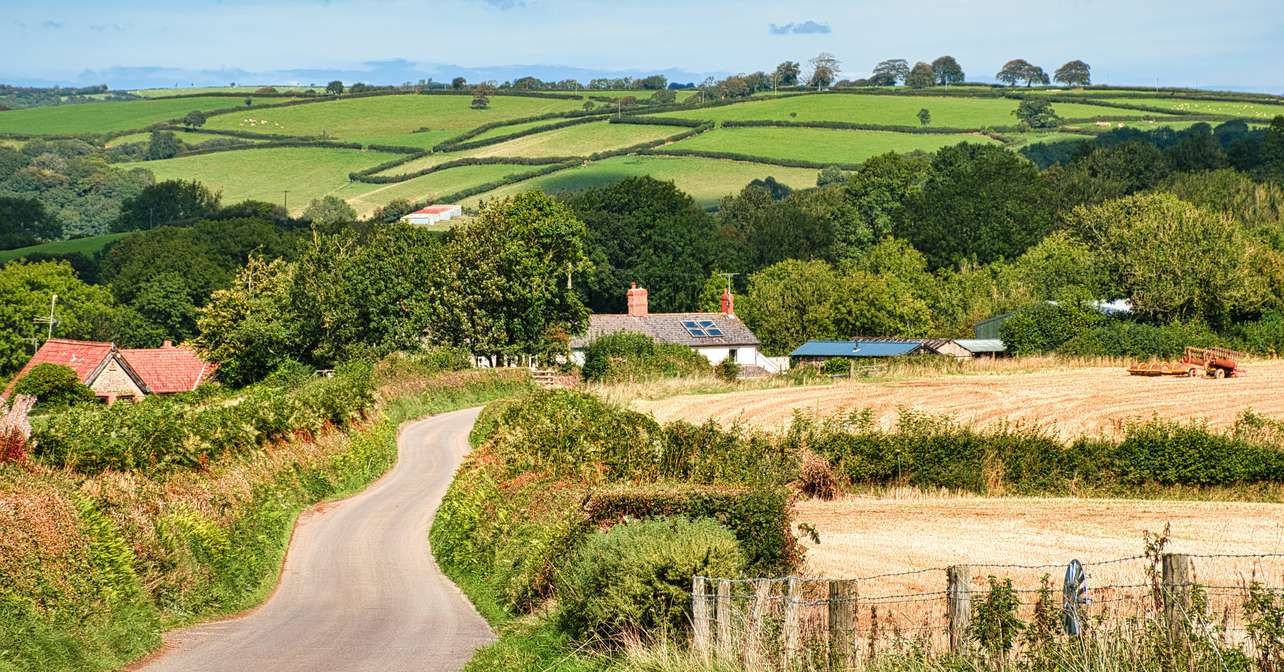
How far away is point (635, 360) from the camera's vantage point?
70.4 meters

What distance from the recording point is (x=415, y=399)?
195ft

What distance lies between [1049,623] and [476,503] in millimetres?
15654

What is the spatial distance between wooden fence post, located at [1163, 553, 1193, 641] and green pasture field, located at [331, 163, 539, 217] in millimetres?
154923

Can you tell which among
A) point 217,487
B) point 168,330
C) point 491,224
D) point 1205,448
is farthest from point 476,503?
point 168,330

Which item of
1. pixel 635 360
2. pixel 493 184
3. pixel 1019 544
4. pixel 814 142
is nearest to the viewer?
pixel 1019 544

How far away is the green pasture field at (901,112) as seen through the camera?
188250 mm

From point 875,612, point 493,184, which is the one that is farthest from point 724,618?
point 493,184

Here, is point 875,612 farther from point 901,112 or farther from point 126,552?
point 901,112

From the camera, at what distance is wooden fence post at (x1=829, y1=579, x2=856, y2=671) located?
49.7 feet

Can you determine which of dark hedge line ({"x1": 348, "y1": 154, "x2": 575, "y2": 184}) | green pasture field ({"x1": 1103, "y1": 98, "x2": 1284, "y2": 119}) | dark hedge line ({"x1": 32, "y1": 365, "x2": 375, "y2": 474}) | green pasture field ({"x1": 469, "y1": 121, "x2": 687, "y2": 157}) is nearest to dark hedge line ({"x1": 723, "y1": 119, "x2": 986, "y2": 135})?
green pasture field ({"x1": 469, "y1": 121, "x2": 687, "y2": 157})

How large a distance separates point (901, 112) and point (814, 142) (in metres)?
16.4

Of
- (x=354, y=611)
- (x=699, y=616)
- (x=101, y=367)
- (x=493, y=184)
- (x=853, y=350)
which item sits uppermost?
(x=699, y=616)

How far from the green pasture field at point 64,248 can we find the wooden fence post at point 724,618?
138392mm

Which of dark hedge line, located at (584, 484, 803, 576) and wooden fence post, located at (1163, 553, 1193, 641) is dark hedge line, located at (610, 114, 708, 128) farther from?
wooden fence post, located at (1163, 553, 1193, 641)
